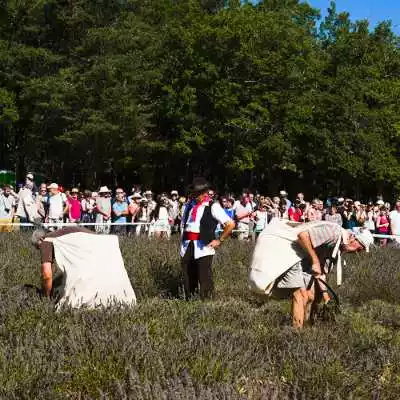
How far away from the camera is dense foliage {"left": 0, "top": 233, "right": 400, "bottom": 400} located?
12.2 feet

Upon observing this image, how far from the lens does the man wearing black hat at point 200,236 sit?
26.3ft

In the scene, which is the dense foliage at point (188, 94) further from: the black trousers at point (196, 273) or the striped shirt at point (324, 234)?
the striped shirt at point (324, 234)

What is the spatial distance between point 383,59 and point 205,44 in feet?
42.2

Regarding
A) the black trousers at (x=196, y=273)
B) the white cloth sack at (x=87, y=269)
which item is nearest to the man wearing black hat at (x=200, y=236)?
the black trousers at (x=196, y=273)

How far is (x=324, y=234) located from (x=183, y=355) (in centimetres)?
265

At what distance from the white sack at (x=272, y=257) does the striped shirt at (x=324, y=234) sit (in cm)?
21

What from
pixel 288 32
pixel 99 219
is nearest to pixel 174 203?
pixel 99 219

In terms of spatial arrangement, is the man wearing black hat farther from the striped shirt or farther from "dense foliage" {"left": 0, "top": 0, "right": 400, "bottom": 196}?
"dense foliage" {"left": 0, "top": 0, "right": 400, "bottom": 196}

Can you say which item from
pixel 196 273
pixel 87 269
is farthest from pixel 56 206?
pixel 87 269

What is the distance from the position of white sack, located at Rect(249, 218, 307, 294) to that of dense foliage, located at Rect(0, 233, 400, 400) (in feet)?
1.08

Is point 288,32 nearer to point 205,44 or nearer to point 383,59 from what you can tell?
point 205,44

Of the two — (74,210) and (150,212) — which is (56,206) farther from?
(150,212)

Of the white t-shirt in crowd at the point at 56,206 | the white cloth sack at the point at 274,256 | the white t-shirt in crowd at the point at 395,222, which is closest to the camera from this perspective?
the white cloth sack at the point at 274,256

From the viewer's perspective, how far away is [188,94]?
1331 inches
